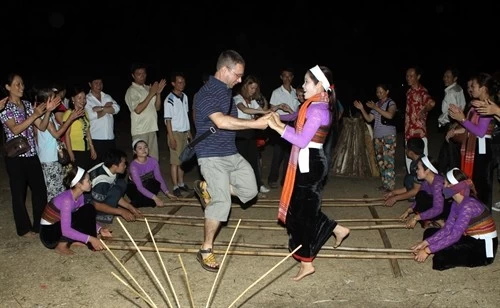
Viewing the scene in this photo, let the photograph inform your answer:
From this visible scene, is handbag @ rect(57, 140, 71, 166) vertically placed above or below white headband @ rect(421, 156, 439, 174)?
→ above

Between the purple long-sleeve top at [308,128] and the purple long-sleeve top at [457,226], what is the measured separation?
1.43m

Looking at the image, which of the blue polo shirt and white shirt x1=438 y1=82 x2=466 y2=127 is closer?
the blue polo shirt

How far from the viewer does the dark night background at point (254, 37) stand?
24.7m

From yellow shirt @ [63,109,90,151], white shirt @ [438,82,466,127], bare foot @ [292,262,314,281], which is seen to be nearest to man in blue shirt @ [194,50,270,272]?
bare foot @ [292,262,314,281]

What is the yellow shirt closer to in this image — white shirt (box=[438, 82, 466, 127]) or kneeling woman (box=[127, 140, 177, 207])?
kneeling woman (box=[127, 140, 177, 207])

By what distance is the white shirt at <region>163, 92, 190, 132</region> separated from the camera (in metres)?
6.75

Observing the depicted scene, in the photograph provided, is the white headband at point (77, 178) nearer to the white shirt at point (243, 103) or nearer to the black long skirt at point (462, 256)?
the white shirt at point (243, 103)

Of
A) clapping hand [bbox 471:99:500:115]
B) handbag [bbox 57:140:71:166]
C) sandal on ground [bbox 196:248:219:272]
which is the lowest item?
sandal on ground [bbox 196:248:219:272]

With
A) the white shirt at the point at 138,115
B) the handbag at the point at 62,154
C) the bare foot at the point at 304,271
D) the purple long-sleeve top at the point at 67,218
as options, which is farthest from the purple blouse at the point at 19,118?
the bare foot at the point at 304,271

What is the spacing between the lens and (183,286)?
404 centimetres

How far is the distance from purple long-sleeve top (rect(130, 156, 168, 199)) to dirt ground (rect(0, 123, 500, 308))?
1.06m

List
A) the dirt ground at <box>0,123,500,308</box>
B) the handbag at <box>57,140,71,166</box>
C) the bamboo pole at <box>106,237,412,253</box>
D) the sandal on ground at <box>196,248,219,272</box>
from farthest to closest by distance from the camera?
the handbag at <box>57,140,71,166</box>
the bamboo pole at <box>106,237,412,253</box>
the sandal on ground at <box>196,248,219,272</box>
the dirt ground at <box>0,123,500,308</box>

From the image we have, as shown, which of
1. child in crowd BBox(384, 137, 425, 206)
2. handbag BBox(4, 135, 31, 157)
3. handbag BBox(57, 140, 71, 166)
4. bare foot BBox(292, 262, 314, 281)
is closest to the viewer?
bare foot BBox(292, 262, 314, 281)

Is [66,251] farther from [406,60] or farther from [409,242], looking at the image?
[406,60]
